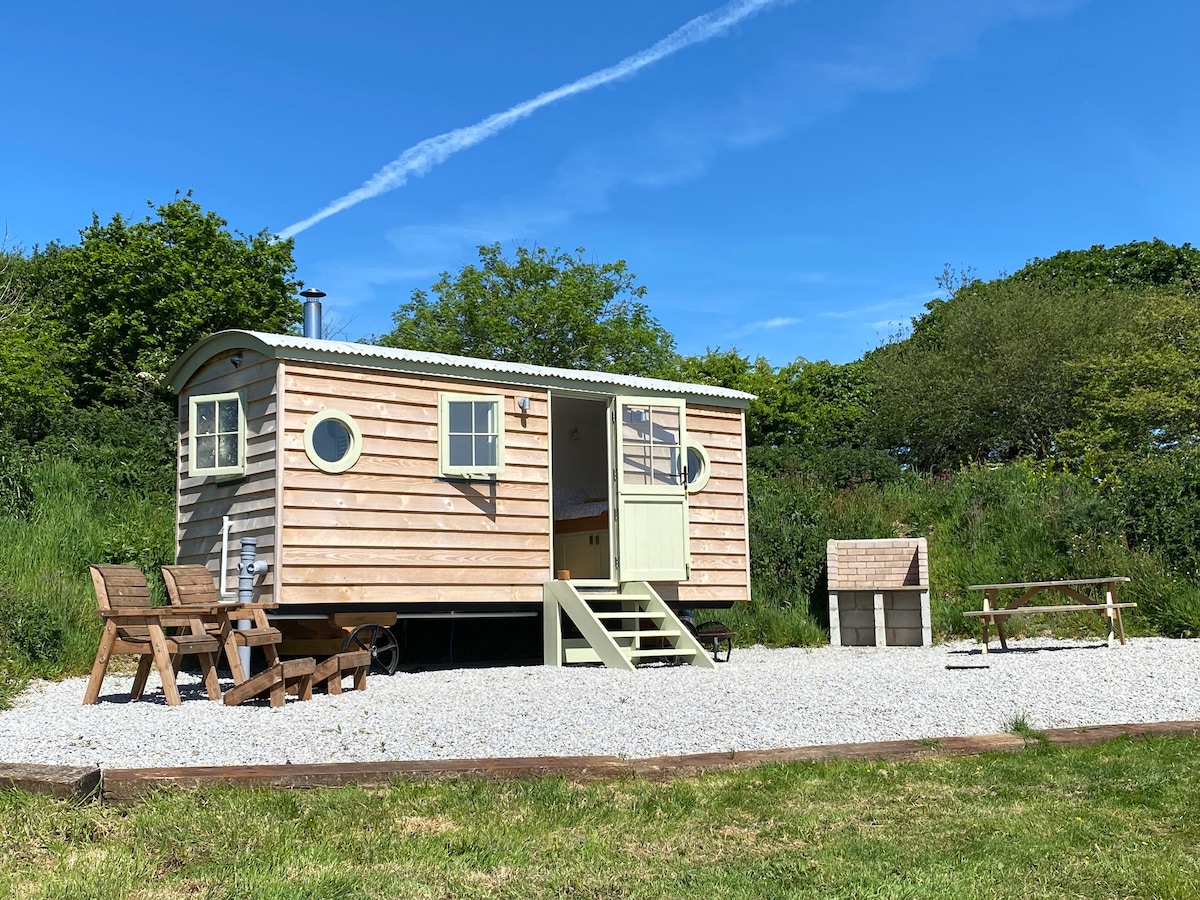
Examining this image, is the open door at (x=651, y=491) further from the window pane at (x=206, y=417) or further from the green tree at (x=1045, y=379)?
the green tree at (x=1045, y=379)

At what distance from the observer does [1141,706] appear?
6.91 meters

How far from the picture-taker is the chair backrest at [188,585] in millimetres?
8055

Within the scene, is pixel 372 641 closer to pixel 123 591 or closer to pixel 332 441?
pixel 332 441

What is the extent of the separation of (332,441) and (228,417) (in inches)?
42.1

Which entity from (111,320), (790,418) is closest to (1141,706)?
(111,320)

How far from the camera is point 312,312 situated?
38.6ft

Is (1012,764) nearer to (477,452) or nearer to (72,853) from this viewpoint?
(72,853)

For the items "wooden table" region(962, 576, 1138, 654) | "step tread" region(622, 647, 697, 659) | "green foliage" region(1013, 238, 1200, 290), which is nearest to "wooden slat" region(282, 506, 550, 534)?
"step tread" region(622, 647, 697, 659)

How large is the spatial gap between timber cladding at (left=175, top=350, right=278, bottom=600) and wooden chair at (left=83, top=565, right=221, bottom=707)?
163 centimetres

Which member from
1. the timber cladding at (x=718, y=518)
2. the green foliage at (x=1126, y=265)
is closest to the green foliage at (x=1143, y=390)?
the green foliage at (x=1126, y=265)

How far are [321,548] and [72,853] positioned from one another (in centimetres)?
611

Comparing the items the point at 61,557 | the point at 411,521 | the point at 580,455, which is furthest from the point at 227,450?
the point at 580,455

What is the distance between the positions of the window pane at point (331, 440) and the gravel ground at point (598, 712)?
1.93m

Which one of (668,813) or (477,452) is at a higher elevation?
(477,452)
